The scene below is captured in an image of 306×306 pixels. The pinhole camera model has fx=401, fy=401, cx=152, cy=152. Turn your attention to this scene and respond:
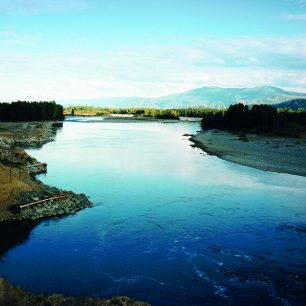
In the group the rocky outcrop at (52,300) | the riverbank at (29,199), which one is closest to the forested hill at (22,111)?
the riverbank at (29,199)

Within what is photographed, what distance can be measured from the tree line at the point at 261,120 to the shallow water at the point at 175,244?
248 feet

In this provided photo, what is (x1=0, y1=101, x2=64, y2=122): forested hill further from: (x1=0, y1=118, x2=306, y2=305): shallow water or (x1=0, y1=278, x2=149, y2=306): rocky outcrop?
(x1=0, y1=278, x2=149, y2=306): rocky outcrop

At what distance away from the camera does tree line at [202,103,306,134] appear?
387 ft

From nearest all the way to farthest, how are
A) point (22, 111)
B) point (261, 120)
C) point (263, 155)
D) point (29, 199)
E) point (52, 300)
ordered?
1. point (52, 300)
2. point (29, 199)
3. point (263, 155)
4. point (261, 120)
5. point (22, 111)

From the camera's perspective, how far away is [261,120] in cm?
12038

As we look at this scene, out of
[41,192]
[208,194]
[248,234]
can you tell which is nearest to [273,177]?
[208,194]

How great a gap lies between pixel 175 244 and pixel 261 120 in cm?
10188

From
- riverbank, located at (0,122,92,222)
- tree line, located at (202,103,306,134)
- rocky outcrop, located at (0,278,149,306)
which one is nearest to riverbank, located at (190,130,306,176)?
riverbank, located at (0,122,92,222)

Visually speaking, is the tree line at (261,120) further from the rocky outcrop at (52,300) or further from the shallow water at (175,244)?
the rocky outcrop at (52,300)

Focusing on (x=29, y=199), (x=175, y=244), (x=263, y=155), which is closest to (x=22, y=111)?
(x=263, y=155)

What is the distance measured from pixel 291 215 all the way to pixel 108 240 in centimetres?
1474

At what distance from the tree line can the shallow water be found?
75.6m

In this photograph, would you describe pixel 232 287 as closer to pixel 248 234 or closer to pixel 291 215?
pixel 248 234

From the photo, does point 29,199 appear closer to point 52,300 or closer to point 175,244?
point 175,244
